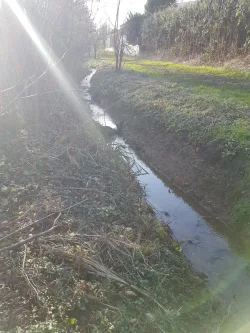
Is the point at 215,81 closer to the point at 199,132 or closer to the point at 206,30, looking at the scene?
the point at 199,132

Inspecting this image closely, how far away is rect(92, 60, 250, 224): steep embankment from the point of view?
7.81 metres

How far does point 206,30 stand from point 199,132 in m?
14.7

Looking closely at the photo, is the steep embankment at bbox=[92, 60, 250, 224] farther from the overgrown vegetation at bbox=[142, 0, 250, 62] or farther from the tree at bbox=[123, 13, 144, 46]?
the tree at bbox=[123, 13, 144, 46]

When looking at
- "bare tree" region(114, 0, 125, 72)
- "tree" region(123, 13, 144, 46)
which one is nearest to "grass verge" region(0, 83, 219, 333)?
"bare tree" region(114, 0, 125, 72)

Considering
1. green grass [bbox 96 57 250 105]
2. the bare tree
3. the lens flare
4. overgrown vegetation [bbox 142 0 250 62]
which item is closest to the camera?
the lens flare

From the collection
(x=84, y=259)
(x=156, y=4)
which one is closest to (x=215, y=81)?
(x=84, y=259)

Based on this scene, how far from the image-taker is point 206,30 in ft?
70.9

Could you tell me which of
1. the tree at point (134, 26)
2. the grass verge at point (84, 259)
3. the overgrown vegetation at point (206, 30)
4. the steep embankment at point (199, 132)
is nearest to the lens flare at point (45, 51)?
the steep embankment at point (199, 132)

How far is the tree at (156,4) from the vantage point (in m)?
38.1

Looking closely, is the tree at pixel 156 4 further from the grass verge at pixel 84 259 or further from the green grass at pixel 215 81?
the grass verge at pixel 84 259

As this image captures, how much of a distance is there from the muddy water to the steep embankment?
1.31 feet

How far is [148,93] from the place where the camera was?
1491 cm

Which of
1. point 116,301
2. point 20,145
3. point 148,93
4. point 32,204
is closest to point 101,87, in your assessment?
point 148,93

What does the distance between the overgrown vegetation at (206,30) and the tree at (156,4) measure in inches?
266
